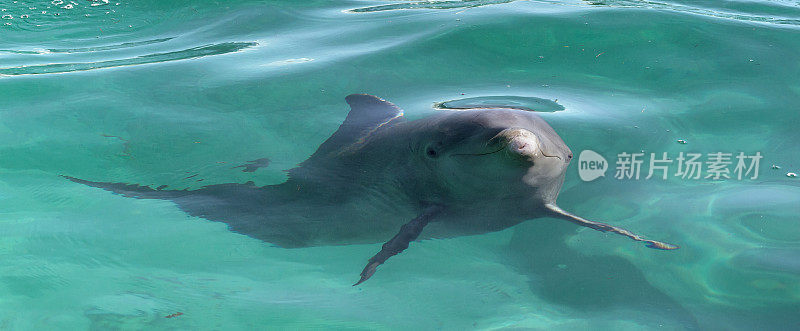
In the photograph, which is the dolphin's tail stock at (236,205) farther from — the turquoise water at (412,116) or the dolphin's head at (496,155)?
the dolphin's head at (496,155)

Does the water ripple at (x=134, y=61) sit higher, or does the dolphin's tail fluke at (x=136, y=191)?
the water ripple at (x=134, y=61)

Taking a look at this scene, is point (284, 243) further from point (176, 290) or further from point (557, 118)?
point (557, 118)

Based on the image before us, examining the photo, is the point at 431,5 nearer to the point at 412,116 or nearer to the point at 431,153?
the point at 412,116

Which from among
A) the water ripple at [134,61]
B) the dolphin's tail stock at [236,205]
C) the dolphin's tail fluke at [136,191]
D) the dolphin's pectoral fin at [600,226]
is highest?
the water ripple at [134,61]

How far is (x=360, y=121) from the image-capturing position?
4.43 m

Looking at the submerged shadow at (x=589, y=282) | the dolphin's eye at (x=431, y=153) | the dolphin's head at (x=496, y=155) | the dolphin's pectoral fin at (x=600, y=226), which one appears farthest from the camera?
the dolphin's eye at (x=431, y=153)

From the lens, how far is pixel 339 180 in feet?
12.9

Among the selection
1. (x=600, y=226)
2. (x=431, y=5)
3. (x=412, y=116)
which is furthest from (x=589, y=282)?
(x=431, y=5)

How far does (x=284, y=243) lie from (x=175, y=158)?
4.67 ft

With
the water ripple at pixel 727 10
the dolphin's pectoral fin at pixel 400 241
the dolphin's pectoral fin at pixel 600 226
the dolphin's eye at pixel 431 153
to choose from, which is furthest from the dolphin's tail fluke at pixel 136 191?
the water ripple at pixel 727 10

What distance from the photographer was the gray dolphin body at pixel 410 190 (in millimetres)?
3379

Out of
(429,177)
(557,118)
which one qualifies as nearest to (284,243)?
(429,177)

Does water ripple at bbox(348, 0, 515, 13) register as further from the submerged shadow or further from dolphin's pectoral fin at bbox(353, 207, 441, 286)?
the submerged shadow

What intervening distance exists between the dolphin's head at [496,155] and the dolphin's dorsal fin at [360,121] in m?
0.59
